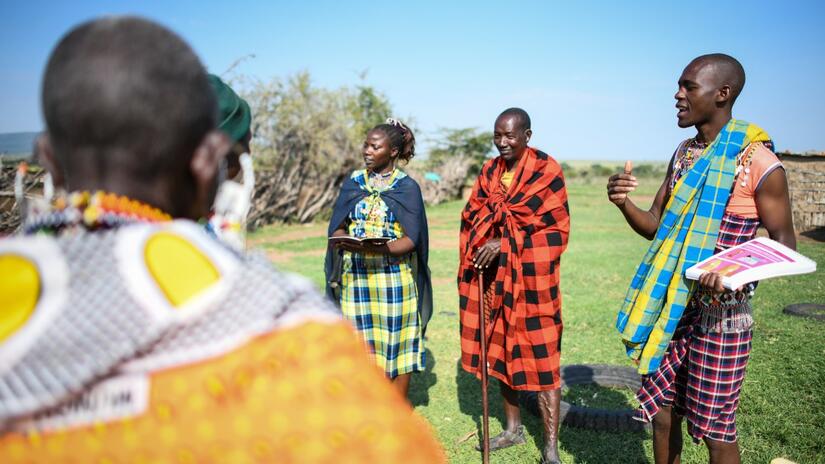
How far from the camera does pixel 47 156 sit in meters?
1.05

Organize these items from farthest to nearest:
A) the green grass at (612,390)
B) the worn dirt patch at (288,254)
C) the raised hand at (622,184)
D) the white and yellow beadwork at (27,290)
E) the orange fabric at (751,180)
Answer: the worn dirt patch at (288,254) → the green grass at (612,390) → the raised hand at (622,184) → the orange fabric at (751,180) → the white and yellow beadwork at (27,290)

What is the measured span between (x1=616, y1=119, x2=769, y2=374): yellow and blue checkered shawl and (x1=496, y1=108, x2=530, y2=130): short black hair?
1.43 metres

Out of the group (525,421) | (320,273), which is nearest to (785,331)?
(525,421)

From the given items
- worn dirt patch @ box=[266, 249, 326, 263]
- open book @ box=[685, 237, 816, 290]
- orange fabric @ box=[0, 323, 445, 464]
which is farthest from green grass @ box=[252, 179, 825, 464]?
orange fabric @ box=[0, 323, 445, 464]

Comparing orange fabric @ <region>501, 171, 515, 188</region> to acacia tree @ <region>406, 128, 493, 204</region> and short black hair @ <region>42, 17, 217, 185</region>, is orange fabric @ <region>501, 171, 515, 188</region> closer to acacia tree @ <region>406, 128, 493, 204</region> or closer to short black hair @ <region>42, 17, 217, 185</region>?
short black hair @ <region>42, 17, 217, 185</region>

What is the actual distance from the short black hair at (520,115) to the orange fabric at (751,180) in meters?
1.69

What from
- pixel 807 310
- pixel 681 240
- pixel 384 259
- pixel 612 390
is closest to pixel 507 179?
pixel 384 259

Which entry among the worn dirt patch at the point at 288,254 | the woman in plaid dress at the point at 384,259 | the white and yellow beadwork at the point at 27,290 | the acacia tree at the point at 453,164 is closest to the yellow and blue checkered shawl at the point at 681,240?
the woman in plaid dress at the point at 384,259

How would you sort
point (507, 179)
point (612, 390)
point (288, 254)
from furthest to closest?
1. point (288, 254)
2. point (612, 390)
3. point (507, 179)

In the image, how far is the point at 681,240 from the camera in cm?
284

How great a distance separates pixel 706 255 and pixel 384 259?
2.30 m

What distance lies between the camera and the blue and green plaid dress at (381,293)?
4.34m

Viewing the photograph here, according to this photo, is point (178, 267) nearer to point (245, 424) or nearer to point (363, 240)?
point (245, 424)

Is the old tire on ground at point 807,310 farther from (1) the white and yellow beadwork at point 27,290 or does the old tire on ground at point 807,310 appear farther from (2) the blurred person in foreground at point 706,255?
(1) the white and yellow beadwork at point 27,290
